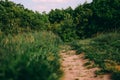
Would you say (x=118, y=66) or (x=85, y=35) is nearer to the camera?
(x=118, y=66)

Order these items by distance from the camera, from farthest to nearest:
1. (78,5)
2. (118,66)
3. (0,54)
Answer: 1. (78,5)
2. (118,66)
3. (0,54)

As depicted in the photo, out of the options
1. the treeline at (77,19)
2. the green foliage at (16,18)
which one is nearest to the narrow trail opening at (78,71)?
the green foliage at (16,18)

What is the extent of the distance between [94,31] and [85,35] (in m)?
1.42

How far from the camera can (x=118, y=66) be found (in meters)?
14.1

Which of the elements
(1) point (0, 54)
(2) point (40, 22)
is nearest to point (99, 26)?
(2) point (40, 22)

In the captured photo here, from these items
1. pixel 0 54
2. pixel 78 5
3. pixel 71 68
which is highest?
pixel 78 5

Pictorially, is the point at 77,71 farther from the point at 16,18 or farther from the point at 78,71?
the point at 16,18

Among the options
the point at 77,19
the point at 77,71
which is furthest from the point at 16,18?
the point at 77,71

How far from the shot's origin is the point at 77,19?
1756 inches

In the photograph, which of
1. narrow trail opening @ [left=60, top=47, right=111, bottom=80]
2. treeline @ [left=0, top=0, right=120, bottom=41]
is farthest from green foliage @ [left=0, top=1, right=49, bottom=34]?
narrow trail opening @ [left=60, top=47, right=111, bottom=80]

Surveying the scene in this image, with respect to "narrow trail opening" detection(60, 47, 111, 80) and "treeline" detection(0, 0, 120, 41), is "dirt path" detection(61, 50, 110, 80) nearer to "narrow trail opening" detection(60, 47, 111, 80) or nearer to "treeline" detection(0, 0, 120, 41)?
"narrow trail opening" detection(60, 47, 111, 80)

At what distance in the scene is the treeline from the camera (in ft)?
126

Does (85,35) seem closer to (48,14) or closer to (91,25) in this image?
(91,25)

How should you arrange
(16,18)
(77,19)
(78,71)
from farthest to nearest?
(77,19) < (16,18) < (78,71)
